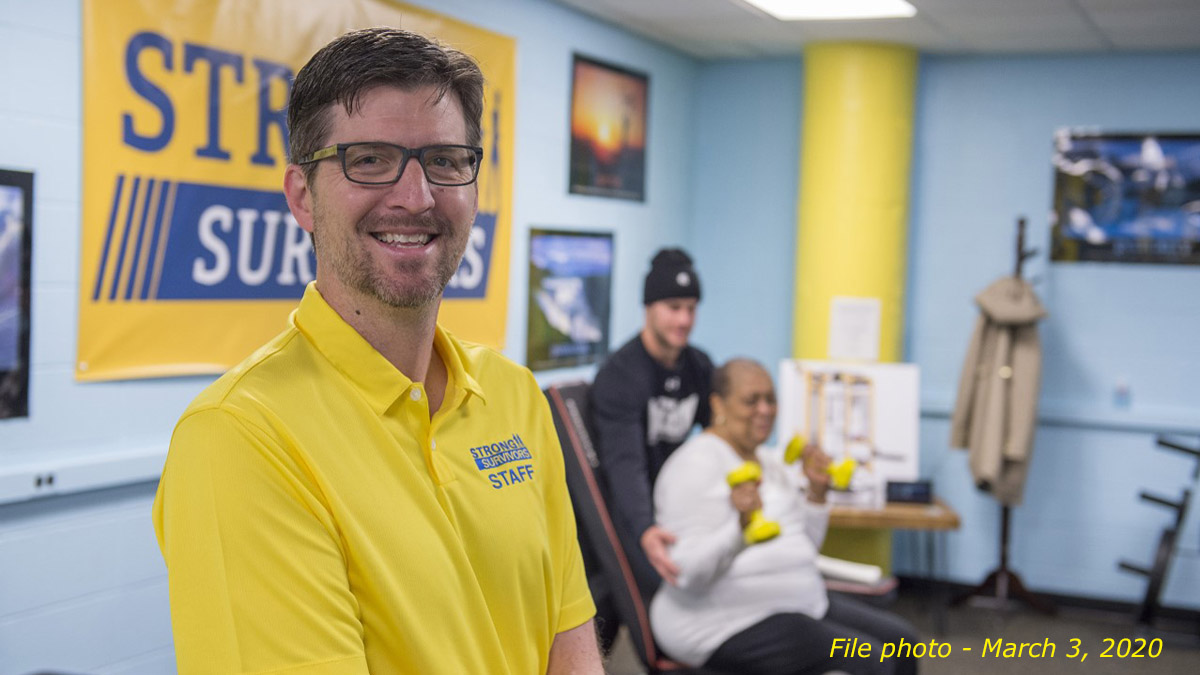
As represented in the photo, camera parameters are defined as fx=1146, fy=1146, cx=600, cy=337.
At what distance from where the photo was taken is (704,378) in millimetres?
3762

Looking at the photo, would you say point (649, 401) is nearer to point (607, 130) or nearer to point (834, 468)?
point (834, 468)

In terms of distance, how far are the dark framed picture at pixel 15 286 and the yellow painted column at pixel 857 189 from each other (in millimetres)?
3523

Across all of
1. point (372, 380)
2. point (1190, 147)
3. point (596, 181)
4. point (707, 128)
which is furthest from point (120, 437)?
point (1190, 147)

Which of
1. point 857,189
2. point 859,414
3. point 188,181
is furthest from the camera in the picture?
point 857,189

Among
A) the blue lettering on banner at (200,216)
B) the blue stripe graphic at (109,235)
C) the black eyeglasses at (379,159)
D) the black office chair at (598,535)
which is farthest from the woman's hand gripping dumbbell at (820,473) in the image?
the black eyeglasses at (379,159)

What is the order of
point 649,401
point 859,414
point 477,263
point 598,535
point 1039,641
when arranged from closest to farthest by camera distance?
point 598,535 < point 649,401 < point 477,263 < point 1039,641 < point 859,414

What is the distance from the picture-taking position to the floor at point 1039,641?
441cm

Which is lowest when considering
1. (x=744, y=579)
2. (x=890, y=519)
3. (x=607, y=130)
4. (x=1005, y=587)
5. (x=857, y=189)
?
(x=1005, y=587)

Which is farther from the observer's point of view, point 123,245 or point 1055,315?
point 1055,315

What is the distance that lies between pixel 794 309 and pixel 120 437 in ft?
11.0

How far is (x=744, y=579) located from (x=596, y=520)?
45 centimetres

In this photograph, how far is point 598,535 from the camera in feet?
10.3

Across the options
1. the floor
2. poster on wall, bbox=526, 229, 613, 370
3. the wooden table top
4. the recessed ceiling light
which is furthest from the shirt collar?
the wooden table top

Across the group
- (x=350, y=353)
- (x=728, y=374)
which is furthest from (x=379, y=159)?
(x=728, y=374)
